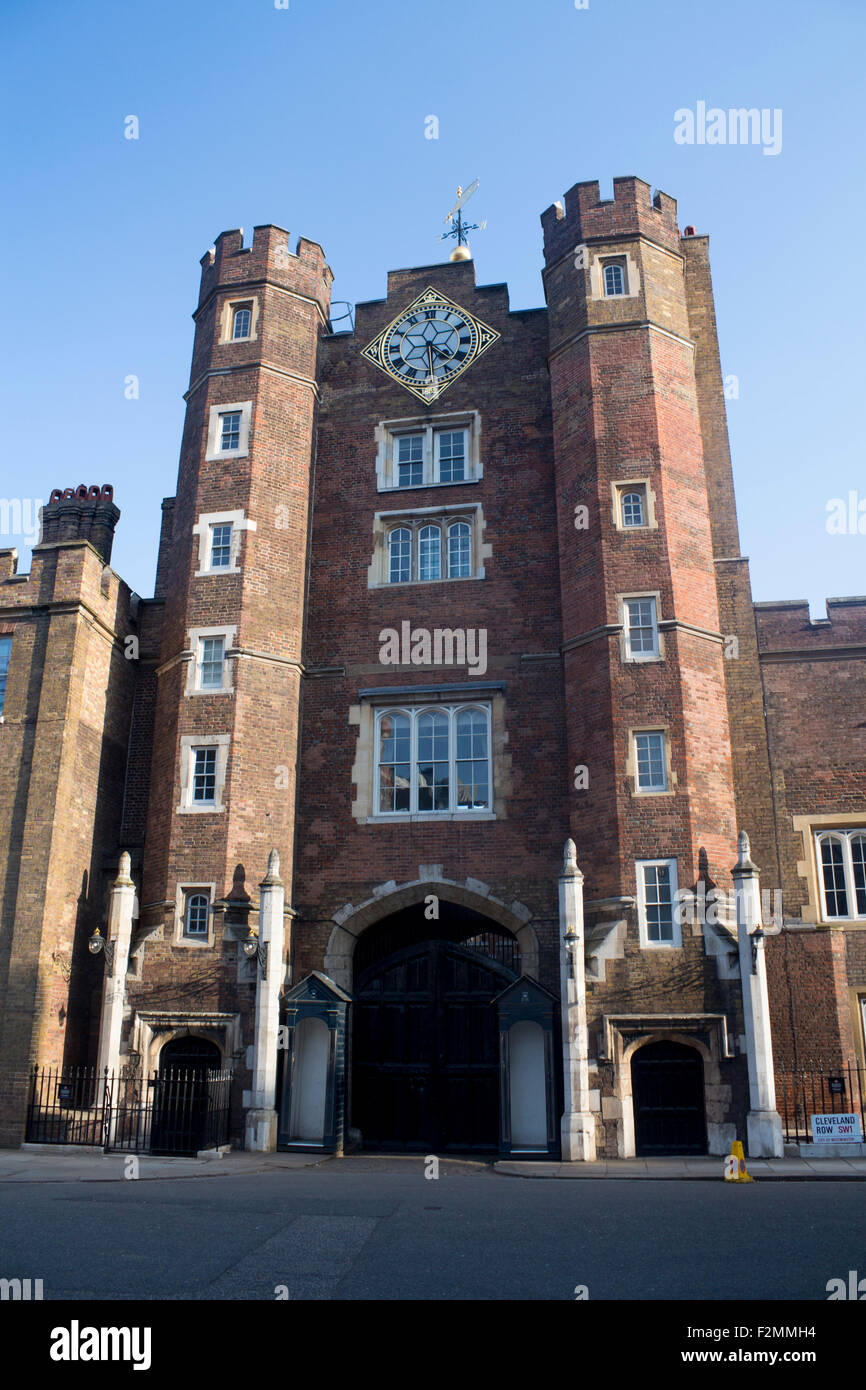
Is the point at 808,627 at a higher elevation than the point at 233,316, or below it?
below

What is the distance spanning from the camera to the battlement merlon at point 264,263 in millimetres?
27250

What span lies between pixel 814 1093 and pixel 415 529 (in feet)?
48.4

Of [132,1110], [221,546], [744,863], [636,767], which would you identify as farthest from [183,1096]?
[221,546]

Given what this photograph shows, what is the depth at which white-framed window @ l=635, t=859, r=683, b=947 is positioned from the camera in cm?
2022

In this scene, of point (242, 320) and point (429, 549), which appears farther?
point (242, 320)

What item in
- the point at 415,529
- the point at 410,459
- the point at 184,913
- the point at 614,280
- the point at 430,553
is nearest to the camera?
the point at 184,913

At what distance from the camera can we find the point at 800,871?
22.3 meters

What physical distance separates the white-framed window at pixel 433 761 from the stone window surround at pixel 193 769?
3.35 meters

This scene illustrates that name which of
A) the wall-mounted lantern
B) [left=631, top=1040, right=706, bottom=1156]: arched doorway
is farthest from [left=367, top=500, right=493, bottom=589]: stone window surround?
[left=631, top=1040, right=706, bottom=1156]: arched doorway

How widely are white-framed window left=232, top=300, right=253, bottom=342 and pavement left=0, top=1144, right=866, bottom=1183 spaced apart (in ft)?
60.9

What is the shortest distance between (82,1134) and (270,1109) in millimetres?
3723

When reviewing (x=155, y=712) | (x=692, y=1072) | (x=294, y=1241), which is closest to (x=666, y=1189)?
(x=692, y=1072)

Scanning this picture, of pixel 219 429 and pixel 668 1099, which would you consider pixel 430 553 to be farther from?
pixel 668 1099

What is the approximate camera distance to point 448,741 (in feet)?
79.1
